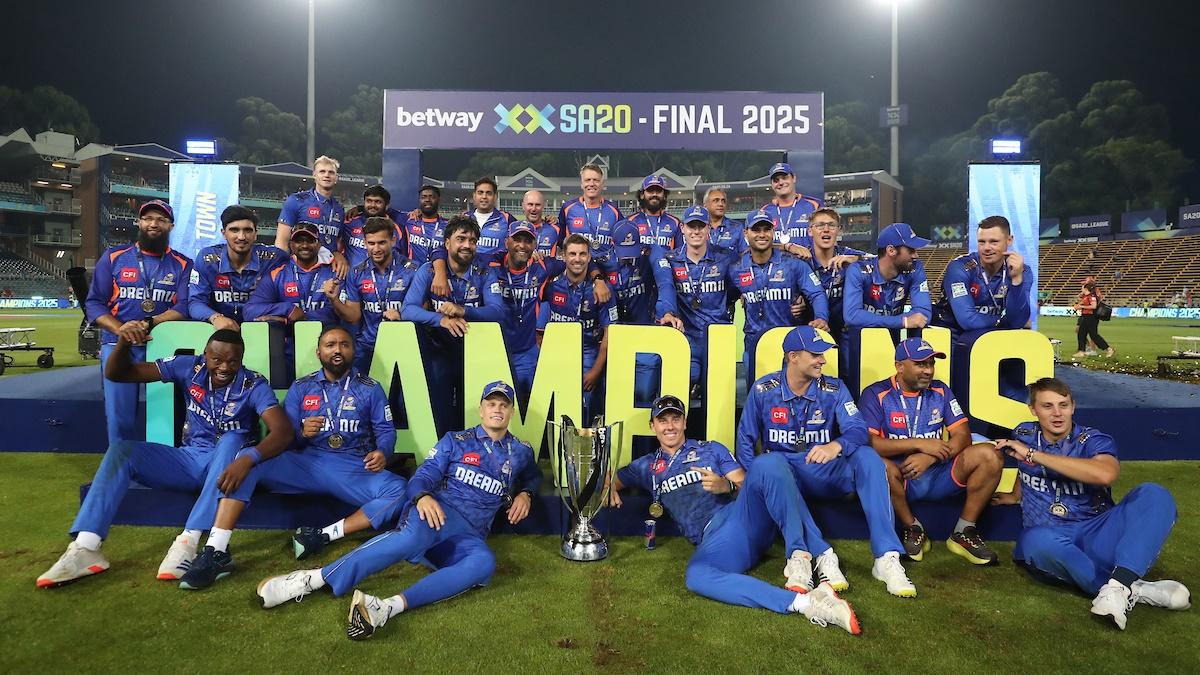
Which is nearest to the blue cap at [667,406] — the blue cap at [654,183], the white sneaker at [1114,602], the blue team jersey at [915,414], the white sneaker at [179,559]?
the blue team jersey at [915,414]

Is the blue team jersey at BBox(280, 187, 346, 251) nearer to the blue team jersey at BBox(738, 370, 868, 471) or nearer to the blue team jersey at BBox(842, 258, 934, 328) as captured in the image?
the blue team jersey at BBox(738, 370, 868, 471)

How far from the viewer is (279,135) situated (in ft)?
218

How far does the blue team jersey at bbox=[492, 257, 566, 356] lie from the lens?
20.3 ft

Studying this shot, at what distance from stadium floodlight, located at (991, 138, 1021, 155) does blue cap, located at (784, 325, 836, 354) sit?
9.51 m

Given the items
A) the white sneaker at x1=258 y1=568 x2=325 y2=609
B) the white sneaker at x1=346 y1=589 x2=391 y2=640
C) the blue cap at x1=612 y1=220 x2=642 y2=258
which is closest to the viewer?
the white sneaker at x1=346 y1=589 x2=391 y2=640

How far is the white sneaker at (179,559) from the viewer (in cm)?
397

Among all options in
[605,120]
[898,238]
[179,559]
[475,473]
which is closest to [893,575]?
[475,473]

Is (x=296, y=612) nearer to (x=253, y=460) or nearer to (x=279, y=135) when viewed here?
(x=253, y=460)

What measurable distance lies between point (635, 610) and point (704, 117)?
8.40 metres

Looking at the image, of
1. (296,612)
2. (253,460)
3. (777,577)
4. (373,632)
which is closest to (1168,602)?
(777,577)

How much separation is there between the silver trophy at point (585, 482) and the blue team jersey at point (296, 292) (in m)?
2.75

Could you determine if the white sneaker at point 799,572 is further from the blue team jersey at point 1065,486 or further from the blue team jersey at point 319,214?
the blue team jersey at point 319,214

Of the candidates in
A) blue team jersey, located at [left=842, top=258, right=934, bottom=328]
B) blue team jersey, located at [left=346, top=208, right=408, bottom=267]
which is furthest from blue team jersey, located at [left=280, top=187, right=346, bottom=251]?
blue team jersey, located at [left=842, top=258, right=934, bottom=328]

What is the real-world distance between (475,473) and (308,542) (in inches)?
43.9
